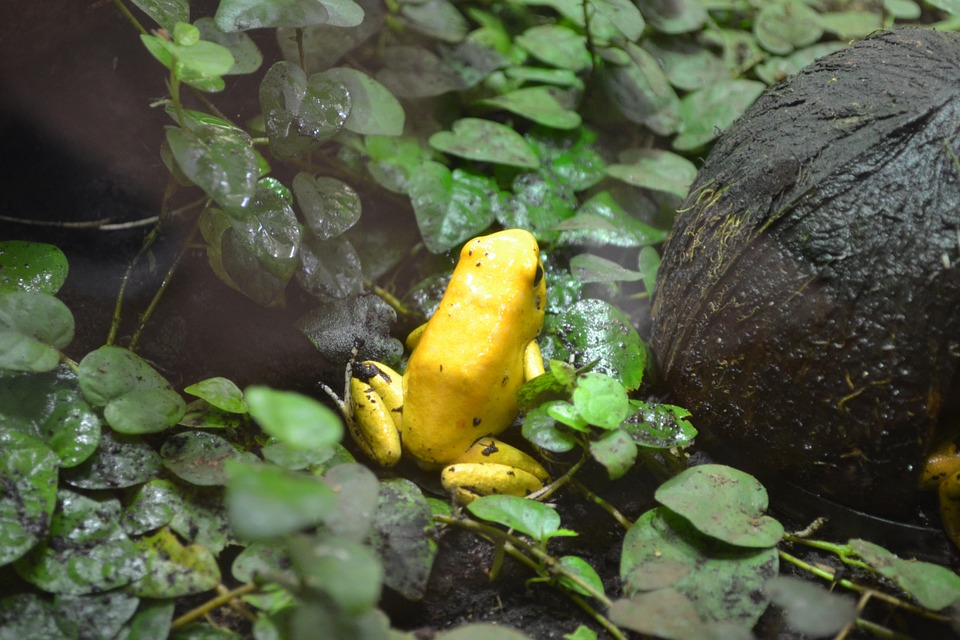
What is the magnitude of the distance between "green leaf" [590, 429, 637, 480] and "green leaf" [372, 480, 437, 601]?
Answer: 15.8 inches

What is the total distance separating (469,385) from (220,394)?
62 cm

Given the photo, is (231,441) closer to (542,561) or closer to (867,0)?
(542,561)

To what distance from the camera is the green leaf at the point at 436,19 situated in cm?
278

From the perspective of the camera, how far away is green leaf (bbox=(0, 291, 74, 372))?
1.60 meters

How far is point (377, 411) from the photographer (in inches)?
77.2

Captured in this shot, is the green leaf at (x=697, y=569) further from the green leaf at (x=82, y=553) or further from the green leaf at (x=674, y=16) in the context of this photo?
the green leaf at (x=674, y=16)

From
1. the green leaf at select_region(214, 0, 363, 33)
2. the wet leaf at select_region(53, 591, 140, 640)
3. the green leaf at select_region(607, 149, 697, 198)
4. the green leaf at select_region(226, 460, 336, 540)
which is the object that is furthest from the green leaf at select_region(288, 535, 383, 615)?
the green leaf at select_region(607, 149, 697, 198)

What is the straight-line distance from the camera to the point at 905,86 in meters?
1.77

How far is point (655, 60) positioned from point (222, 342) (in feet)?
6.87

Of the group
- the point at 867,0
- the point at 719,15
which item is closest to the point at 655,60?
the point at 719,15

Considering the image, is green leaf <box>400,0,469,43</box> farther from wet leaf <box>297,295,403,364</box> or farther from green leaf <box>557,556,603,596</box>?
green leaf <box>557,556,603,596</box>

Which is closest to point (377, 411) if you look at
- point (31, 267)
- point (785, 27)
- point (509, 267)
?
point (509, 267)

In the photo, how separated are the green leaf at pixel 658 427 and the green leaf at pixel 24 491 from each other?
127cm

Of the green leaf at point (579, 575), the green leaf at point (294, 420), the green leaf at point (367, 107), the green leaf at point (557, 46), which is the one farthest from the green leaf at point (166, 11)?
the green leaf at point (579, 575)
